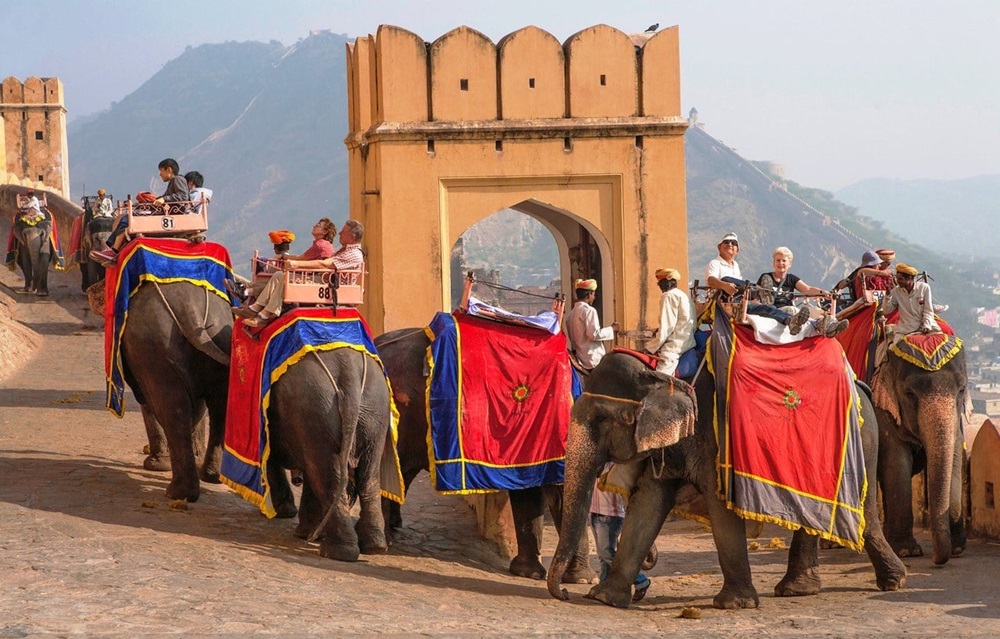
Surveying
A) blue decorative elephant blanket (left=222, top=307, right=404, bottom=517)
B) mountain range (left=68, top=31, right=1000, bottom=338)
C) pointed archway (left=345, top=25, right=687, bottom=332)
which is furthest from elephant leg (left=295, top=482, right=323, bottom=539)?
mountain range (left=68, top=31, right=1000, bottom=338)

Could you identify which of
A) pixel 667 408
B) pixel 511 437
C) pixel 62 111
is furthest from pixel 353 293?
pixel 62 111

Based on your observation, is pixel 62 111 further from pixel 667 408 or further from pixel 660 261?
pixel 667 408

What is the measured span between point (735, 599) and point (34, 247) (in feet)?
57.8

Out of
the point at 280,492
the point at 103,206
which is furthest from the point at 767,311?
the point at 103,206

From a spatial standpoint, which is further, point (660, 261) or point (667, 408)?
point (660, 261)

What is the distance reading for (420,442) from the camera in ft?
33.3

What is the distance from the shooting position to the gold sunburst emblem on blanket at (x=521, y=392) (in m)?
9.98

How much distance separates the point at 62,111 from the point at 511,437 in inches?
1843

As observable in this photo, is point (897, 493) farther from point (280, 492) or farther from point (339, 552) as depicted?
point (280, 492)

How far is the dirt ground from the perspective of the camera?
7.36m

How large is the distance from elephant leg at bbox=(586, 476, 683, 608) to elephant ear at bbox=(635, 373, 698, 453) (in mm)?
407

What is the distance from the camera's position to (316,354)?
9.26 meters

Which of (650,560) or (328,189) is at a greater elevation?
(328,189)

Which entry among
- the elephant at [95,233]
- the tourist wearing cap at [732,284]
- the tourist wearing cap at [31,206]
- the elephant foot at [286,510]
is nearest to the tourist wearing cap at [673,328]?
the tourist wearing cap at [732,284]
